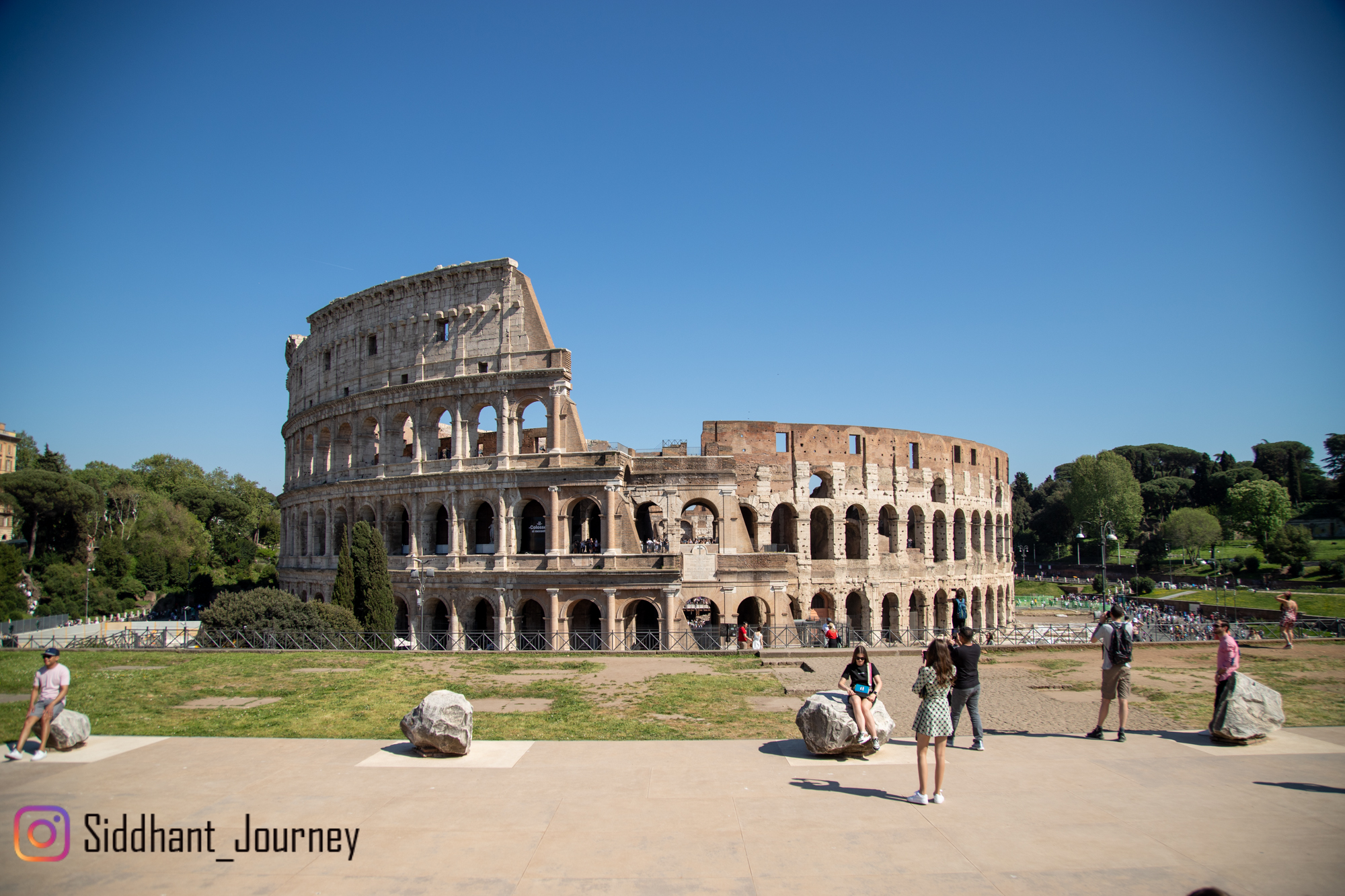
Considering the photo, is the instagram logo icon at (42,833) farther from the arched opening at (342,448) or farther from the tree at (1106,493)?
the tree at (1106,493)

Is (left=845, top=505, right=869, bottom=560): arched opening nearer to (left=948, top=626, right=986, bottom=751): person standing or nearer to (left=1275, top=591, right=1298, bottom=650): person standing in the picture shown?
(left=1275, top=591, right=1298, bottom=650): person standing

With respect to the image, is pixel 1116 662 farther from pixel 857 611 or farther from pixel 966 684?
pixel 857 611

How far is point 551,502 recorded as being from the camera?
103 feet

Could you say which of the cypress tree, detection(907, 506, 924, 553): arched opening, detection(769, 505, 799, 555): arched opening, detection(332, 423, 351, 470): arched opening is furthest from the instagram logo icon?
detection(907, 506, 924, 553): arched opening

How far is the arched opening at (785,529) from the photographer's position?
38.2 meters

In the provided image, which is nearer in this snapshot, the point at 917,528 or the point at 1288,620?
the point at 1288,620

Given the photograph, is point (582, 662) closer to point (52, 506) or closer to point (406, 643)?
point (406, 643)

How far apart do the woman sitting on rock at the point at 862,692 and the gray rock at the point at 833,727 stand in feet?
0.26

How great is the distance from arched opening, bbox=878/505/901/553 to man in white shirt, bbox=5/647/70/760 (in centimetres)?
3601

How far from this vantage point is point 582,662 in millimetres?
18188

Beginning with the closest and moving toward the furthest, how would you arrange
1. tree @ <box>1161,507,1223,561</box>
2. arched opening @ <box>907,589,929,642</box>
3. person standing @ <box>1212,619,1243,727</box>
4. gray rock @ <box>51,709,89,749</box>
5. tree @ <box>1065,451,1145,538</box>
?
gray rock @ <box>51,709,89,749</box>
person standing @ <box>1212,619,1243,727</box>
arched opening @ <box>907,589,929,642</box>
tree @ <box>1161,507,1223,561</box>
tree @ <box>1065,451,1145,538</box>

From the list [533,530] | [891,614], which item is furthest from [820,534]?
[533,530]

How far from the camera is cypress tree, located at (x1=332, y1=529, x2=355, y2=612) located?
28875 millimetres

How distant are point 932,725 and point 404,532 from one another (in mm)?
33373
